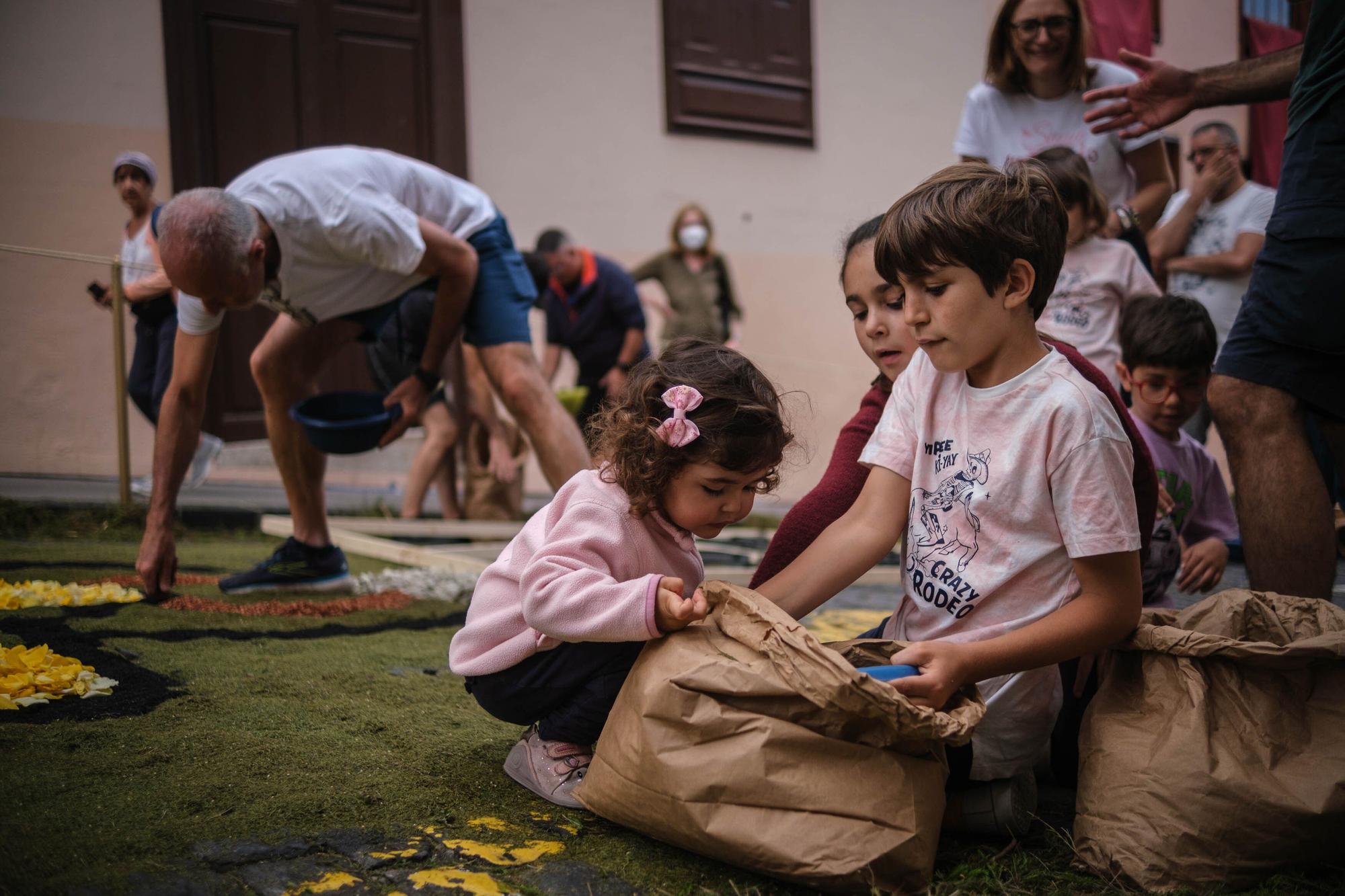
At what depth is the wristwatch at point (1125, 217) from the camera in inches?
129

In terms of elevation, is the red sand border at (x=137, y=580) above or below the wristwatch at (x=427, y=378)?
below

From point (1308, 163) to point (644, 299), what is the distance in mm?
5088

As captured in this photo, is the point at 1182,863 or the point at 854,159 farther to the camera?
the point at 854,159

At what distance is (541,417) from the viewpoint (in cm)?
326

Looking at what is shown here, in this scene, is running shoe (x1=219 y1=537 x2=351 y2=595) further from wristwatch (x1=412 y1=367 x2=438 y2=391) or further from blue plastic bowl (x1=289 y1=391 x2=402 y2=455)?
wristwatch (x1=412 y1=367 x2=438 y2=391)

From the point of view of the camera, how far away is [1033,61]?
3256 mm

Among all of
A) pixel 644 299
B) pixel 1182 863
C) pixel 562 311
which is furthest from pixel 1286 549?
pixel 644 299

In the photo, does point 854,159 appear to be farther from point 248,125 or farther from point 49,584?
point 49,584

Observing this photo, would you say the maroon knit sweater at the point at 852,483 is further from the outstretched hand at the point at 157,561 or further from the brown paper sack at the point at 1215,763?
the outstretched hand at the point at 157,561

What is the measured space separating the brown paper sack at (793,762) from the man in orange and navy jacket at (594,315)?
4535 millimetres

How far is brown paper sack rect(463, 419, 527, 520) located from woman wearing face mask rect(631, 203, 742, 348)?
5.67 feet

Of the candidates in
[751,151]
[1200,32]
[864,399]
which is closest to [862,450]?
[864,399]

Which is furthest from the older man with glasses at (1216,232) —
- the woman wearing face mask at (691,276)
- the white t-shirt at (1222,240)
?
the woman wearing face mask at (691,276)

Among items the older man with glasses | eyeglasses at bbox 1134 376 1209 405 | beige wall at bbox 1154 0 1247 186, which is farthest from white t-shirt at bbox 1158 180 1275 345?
beige wall at bbox 1154 0 1247 186
